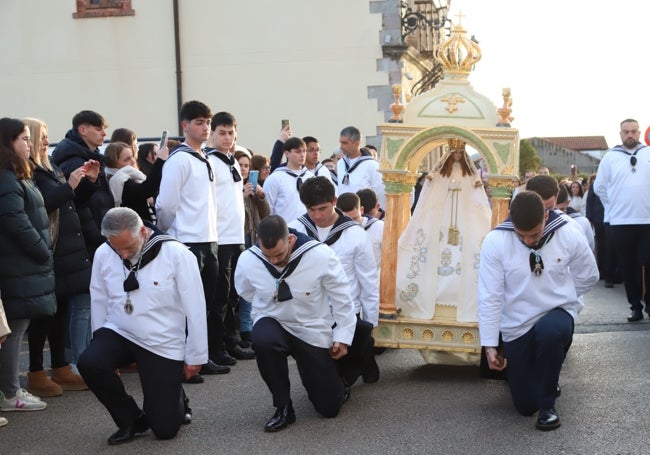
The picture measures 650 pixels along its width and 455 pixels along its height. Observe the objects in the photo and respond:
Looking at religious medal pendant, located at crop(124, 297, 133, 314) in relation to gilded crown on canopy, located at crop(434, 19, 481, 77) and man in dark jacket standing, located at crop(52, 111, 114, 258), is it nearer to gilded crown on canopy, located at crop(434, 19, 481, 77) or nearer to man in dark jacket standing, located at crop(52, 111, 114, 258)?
man in dark jacket standing, located at crop(52, 111, 114, 258)

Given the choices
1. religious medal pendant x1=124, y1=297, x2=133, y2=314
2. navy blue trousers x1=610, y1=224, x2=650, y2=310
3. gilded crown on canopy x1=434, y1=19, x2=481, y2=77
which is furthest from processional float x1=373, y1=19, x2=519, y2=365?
navy blue trousers x1=610, y1=224, x2=650, y2=310

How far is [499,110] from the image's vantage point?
757 cm

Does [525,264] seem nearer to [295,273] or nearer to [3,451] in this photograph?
[295,273]

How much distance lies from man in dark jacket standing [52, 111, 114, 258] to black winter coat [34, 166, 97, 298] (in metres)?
0.23

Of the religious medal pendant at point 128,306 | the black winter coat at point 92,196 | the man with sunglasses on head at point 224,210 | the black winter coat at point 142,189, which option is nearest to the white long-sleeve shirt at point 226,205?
the man with sunglasses on head at point 224,210

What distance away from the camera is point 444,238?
324 inches

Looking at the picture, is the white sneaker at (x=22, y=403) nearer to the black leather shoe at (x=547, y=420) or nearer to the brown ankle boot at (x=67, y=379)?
the brown ankle boot at (x=67, y=379)

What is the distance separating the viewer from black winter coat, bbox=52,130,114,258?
25.5 feet

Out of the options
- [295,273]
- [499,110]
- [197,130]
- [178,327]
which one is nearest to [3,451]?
[178,327]

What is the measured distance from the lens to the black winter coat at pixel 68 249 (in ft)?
24.0

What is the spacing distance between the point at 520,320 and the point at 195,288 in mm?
2094

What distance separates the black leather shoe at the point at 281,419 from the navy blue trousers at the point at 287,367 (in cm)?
4

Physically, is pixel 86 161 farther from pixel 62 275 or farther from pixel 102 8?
pixel 102 8

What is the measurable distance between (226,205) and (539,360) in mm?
3308
